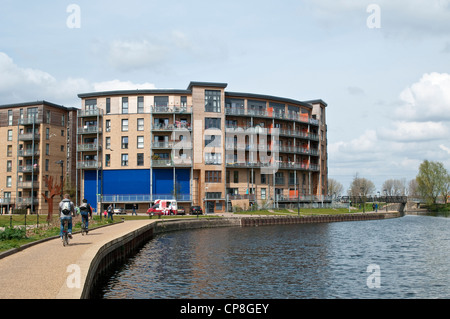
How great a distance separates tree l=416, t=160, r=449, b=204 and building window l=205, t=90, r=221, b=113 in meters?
74.2

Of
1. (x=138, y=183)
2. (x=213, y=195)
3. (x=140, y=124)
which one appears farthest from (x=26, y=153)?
(x=213, y=195)

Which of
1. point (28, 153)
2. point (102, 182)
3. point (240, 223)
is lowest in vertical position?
point (240, 223)

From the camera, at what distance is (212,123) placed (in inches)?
2938

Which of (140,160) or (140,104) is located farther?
(140,104)

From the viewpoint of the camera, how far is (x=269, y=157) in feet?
257

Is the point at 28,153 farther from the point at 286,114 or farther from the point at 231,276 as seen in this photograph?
the point at 231,276

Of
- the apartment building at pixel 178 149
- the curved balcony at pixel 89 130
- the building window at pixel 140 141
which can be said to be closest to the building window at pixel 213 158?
the apartment building at pixel 178 149

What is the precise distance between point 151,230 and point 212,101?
37192mm

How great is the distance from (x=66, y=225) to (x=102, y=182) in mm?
54857

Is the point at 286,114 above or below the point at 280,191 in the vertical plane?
above

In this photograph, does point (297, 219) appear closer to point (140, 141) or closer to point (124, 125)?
point (140, 141)

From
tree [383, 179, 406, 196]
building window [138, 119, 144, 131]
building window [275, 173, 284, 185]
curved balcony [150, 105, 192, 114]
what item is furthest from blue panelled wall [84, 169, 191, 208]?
tree [383, 179, 406, 196]

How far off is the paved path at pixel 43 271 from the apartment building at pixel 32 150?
60.7 metres
